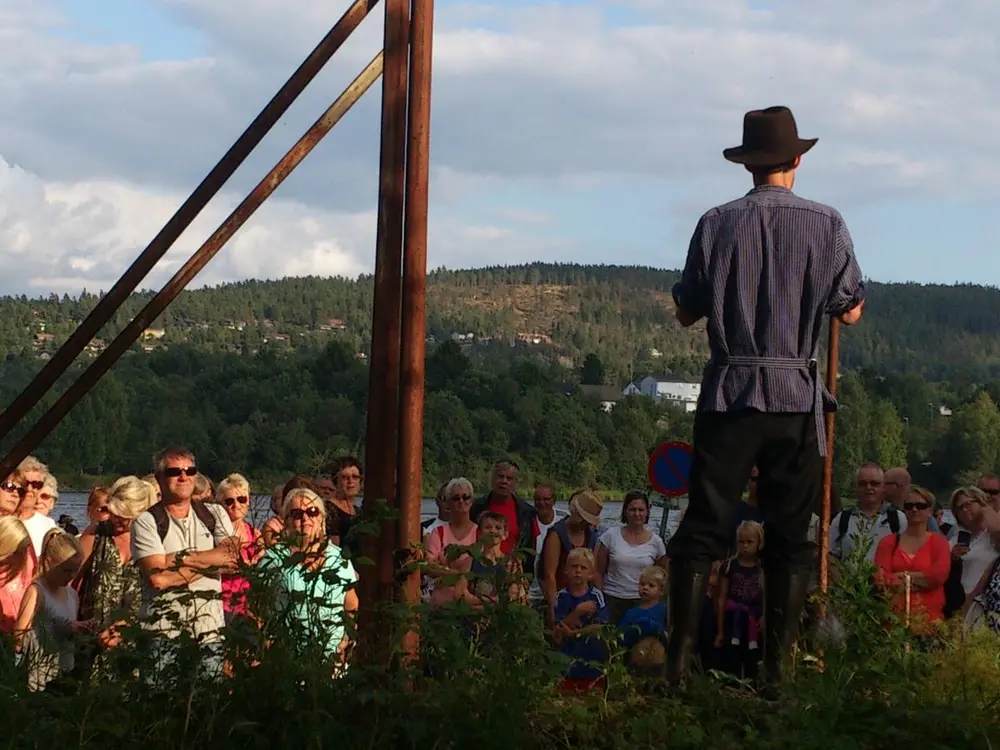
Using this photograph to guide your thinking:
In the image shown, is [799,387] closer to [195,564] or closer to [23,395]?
[195,564]

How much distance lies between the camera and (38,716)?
4.97 m

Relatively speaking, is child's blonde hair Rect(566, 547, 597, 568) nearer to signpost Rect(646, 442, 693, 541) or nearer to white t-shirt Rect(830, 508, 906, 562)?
white t-shirt Rect(830, 508, 906, 562)

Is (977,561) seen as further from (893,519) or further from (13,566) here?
(13,566)

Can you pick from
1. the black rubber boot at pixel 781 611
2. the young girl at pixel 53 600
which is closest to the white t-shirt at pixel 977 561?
the black rubber boot at pixel 781 611

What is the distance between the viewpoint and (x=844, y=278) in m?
5.53

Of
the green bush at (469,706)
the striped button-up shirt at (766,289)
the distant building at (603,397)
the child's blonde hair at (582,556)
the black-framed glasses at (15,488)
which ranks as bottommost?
the green bush at (469,706)

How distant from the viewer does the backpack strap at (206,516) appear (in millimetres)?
6613

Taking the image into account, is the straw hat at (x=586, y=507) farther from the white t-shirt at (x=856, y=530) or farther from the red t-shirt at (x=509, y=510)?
the white t-shirt at (x=856, y=530)

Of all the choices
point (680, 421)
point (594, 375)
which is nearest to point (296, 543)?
point (680, 421)

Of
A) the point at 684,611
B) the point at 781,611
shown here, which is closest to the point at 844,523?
the point at 781,611

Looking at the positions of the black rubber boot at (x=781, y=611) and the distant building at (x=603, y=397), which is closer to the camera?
the black rubber boot at (x=781, y=611)

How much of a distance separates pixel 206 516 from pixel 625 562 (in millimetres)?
3747

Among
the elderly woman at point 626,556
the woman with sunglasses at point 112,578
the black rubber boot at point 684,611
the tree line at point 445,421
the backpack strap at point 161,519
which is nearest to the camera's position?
the woman with sunglasses at point 112,578

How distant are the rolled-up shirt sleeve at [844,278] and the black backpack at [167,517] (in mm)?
2776
